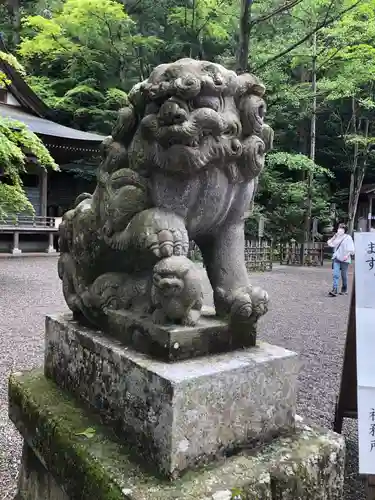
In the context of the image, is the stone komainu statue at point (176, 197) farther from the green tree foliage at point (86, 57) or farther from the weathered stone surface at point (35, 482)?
the green tree foliage at point (86, 57)

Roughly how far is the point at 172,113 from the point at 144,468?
0.95 metres

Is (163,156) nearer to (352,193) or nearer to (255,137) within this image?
(255,137)

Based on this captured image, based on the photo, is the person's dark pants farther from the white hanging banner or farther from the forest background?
the white hanging banner

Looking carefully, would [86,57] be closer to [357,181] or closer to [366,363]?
[357,181]

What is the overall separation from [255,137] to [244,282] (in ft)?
1.52

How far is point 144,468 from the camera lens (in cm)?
113

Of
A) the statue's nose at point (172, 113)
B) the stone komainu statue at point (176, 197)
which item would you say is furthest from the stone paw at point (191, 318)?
the statue's nose at point (172, 113)

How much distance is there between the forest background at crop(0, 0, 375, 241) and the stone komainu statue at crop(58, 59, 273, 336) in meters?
10.7

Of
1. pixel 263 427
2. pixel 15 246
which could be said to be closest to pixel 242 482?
pixel 263 427

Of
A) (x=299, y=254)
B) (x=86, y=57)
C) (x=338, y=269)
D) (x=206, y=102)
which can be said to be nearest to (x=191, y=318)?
(x=206, y=102)

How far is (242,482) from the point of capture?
3.59ft

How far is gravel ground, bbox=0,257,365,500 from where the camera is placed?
2.43 metres

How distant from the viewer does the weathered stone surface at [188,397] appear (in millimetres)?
1098

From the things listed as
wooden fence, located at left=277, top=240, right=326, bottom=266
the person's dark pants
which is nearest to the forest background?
wooden fence, located at left=277, top=240, right=326, bottom=266
